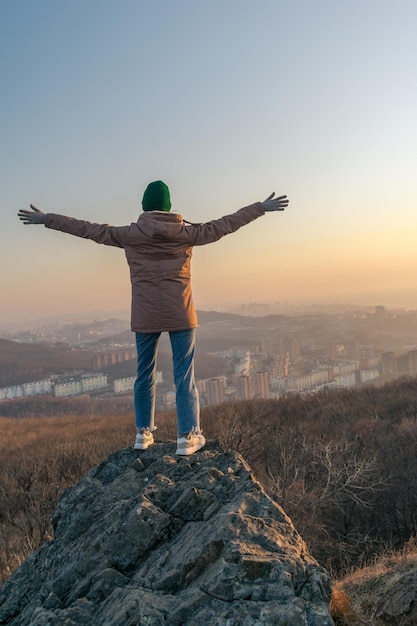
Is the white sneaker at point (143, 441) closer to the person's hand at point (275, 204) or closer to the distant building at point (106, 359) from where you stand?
the person's hand at point (275, 204)

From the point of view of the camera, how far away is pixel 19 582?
11.0ft

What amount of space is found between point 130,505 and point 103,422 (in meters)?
33.0

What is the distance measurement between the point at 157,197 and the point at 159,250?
1.49 ft

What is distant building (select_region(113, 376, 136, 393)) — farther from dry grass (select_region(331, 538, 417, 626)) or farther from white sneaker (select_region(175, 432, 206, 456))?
white sneaker (select_region(175, 432, 206, 456))

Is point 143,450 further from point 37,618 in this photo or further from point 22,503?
point 22,503

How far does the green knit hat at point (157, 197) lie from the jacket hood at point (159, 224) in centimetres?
10

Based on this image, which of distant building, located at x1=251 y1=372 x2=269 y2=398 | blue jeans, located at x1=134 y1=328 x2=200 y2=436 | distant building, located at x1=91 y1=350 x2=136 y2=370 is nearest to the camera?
blue jeans, located at x1=134 y1=328 x2=200 y2=436

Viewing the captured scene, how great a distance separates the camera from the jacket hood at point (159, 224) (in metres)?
3.97

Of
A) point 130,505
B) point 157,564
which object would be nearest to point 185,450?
point 130,505

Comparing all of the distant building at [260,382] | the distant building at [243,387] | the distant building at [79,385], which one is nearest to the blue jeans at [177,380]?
the distant building at [243,387]

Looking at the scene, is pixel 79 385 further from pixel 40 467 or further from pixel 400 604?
pixel 400 604

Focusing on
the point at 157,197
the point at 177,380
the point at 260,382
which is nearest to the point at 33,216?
the point at 157,197

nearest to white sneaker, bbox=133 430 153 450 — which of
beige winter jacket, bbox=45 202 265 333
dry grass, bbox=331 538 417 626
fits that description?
beige winter jacket, bbox=45 202 265 333

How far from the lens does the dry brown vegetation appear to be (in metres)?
14.1
